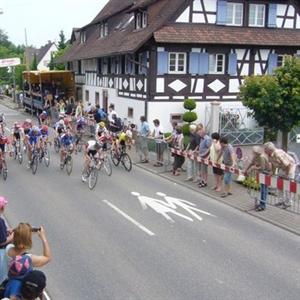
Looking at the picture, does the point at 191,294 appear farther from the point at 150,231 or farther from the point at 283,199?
the point at 283,199

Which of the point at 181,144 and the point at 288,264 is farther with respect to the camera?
the point at 181,144

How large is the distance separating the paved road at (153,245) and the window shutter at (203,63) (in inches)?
521

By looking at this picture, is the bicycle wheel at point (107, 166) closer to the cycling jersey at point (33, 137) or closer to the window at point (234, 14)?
the cycling jersey at point (33, 137)

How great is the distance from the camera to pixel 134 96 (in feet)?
95.3

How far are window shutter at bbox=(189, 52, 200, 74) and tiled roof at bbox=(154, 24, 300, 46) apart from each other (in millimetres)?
960

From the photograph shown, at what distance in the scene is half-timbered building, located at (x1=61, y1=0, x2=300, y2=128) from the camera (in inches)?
1036

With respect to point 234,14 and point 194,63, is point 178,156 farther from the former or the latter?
point 234,14

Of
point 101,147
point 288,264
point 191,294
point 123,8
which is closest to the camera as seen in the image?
point 191,294

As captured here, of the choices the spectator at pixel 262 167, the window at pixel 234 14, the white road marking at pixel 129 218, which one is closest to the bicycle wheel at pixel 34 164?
the white road marking at pixel 129 218

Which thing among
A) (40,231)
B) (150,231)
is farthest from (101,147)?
(40,231)

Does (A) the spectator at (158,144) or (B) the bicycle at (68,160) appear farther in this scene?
(A) the spectator at (158,144)

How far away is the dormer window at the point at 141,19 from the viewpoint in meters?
28.2

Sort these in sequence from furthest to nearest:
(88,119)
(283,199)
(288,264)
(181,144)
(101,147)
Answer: (88,119) → (181,144) → (101,147) → (283,199) → (288,264)

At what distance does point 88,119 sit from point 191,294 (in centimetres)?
2024
